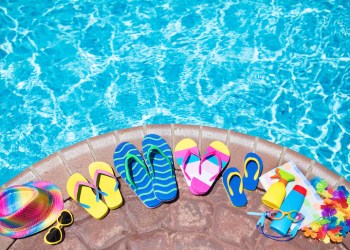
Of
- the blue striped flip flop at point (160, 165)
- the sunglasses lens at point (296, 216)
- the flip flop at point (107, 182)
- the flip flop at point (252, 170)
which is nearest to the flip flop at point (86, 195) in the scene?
the flip flop at point (107, 182)

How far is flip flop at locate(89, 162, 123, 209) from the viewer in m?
5.21

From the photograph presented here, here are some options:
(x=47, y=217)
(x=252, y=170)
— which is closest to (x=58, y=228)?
(x=47, y=217)

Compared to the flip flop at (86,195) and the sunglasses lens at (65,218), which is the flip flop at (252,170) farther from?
the sunglasses lens at (65,218)

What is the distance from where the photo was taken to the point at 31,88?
7.62 metres

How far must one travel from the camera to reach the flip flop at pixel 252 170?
→ 17.7ft

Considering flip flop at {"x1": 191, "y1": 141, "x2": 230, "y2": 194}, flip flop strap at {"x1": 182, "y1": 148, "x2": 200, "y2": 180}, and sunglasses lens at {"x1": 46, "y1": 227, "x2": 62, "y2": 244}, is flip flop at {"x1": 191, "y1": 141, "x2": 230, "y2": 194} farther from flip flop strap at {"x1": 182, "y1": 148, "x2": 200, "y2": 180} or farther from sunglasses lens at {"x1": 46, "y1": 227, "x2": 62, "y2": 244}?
sunglasses lens at {"x1": 46, "y1": 227, "x2": 62, "y2": 244}

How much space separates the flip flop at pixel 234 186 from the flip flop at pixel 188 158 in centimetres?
48

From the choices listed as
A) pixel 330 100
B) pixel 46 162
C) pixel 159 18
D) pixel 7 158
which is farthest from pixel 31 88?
pixel 330 100

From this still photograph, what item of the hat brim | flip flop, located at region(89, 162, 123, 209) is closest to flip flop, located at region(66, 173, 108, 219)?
flip flop, located at region(89, 162, 123, 209)

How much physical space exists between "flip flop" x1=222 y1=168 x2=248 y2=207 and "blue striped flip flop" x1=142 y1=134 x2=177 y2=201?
31.7 inches

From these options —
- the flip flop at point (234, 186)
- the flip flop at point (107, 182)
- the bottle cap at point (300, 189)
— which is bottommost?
the bottle cap at point (300, 189)

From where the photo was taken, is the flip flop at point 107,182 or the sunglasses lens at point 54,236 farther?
the flip flop at point 107,182

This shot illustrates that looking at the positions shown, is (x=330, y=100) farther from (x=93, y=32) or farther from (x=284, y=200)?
(x=93, y=32)

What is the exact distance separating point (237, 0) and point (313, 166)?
509 cm
